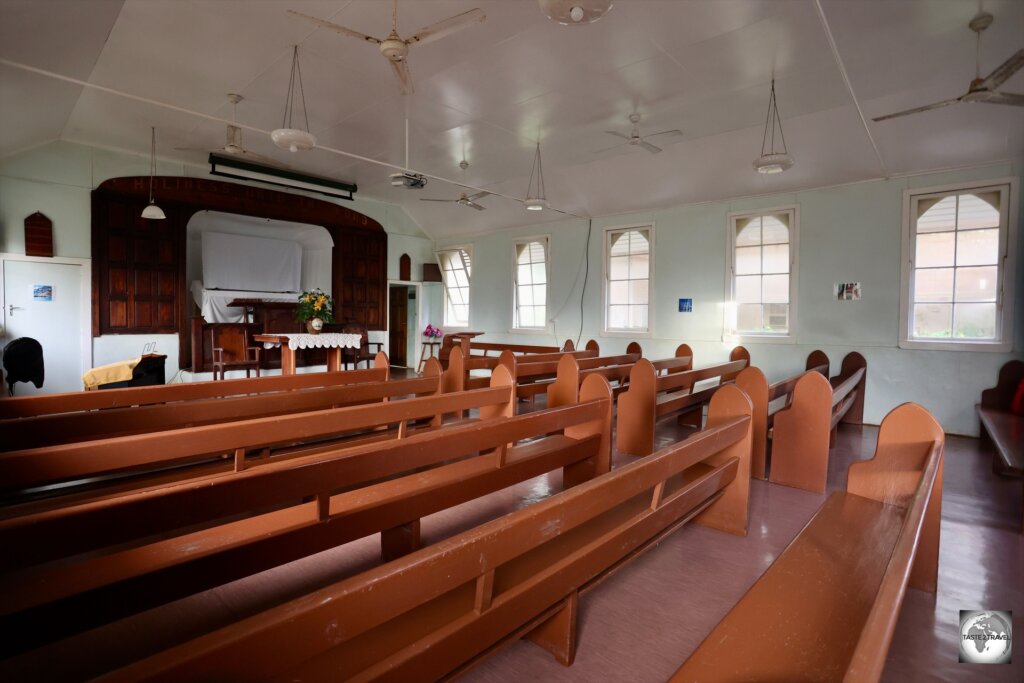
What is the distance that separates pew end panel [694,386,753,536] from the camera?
101 inches

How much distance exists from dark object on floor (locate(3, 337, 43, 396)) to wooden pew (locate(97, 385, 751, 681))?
740 centimetres

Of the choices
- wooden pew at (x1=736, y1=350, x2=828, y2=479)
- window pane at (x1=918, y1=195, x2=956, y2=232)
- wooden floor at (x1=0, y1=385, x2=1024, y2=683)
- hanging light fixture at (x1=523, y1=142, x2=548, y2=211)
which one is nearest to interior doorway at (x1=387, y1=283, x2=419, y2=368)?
hanging light fixture at (x1=523, y1=142, x2=548, y2=211)

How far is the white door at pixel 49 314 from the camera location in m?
6.96

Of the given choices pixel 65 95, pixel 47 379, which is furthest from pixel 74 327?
pixel 65 95

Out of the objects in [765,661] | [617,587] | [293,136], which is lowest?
[617,587]

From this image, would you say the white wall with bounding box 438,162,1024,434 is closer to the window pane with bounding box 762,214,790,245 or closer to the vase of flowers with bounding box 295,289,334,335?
the window pane with bounding box 762,214,790,245

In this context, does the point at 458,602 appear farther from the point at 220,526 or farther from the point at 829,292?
the point at 829,292

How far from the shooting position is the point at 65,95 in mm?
5707

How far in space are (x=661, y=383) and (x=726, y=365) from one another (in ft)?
6.29

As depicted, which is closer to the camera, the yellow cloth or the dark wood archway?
the yellow cloth

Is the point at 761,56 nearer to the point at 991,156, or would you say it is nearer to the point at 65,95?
the point at 991,156

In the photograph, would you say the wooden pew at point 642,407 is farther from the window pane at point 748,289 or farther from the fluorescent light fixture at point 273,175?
the fluorescent light fixture at point 273,175

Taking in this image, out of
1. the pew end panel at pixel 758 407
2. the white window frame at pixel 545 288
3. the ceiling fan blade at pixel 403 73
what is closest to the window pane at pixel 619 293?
the white window frame at pixel 545 288

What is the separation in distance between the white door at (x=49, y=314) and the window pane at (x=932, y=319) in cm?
1142
